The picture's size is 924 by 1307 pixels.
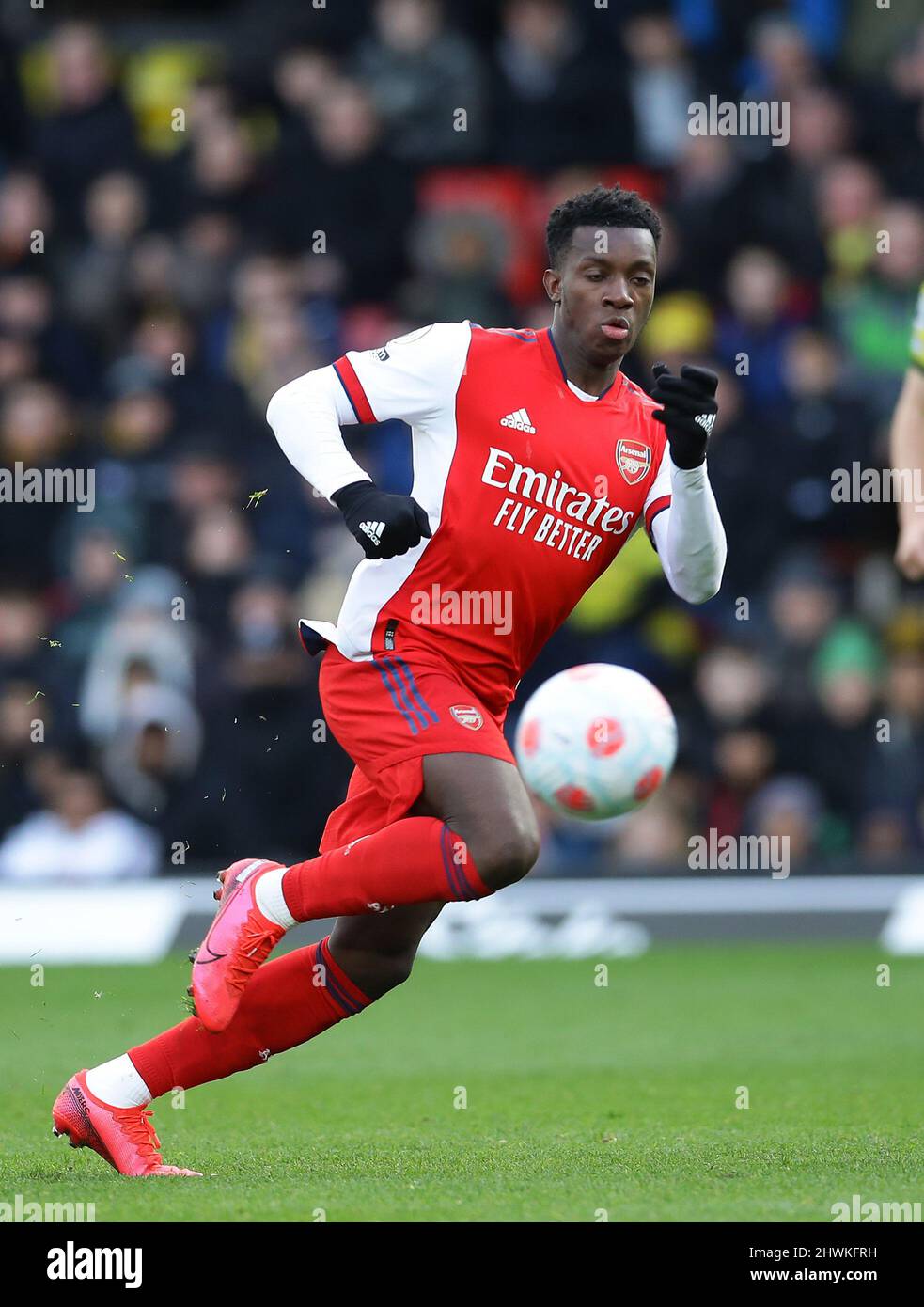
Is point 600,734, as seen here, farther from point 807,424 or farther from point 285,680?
point 807,424

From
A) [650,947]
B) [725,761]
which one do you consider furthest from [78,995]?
[725,761]

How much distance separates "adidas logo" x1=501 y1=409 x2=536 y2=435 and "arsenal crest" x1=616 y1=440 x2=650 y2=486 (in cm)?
25

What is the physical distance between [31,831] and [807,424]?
183 inches

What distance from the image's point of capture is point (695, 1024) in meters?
8.17

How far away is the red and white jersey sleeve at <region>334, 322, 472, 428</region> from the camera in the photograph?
5395 mm

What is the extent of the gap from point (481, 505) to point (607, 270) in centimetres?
69

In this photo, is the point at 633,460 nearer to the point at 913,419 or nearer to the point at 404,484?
the point at 913,419

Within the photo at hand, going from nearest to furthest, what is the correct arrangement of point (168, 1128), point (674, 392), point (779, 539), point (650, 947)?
point (674, 392) → point (168, 1128) → point (650, 947) → point (779, 539)

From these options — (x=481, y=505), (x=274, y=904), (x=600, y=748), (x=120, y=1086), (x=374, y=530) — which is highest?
(x=481, y=505)

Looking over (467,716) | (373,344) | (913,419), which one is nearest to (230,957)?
(467,716)

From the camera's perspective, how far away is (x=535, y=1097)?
21.5 feet

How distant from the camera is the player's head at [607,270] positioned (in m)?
5.37

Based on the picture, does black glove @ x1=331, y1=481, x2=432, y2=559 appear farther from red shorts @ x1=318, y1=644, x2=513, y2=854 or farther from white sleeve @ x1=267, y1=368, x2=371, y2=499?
red shorts @ x1=318, y1=644, x2=513, y2=854

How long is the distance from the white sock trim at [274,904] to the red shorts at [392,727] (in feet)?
0.82
